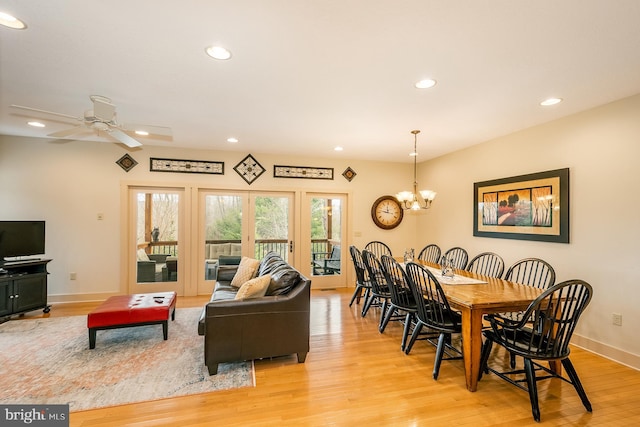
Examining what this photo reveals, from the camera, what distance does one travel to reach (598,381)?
2.69 metres

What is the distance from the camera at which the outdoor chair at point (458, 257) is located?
14.9ft

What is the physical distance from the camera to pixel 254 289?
2.87 m

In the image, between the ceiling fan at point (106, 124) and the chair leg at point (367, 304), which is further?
the chair leg at point (367, 304)

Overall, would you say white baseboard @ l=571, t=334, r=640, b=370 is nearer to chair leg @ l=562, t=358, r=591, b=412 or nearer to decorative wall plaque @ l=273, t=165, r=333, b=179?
chair leg @ l=562, t=358, r=591, b=412

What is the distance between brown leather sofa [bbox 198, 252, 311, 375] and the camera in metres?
2.68

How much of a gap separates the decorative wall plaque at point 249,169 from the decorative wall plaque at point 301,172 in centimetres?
32

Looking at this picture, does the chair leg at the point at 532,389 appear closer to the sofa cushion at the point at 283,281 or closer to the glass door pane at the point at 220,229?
the sofa cushion at the point at 283,281

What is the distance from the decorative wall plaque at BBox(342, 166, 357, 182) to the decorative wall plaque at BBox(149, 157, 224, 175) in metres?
2.40

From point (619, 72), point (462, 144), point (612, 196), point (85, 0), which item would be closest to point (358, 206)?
point (462, 144)

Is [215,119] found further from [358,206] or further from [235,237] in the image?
[358,206]

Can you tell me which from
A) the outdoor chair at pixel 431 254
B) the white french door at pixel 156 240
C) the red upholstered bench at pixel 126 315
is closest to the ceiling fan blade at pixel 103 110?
the red upholstered bench at pixel 126 315

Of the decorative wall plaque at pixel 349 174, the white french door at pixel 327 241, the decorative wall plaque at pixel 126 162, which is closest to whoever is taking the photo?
the decorative wall plaque at pixel 126 162

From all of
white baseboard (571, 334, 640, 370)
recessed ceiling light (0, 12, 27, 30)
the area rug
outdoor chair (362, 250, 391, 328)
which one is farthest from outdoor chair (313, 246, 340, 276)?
recessed ceiling light (0, 12, 27, 30)

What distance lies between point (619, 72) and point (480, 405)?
294 centimetres
